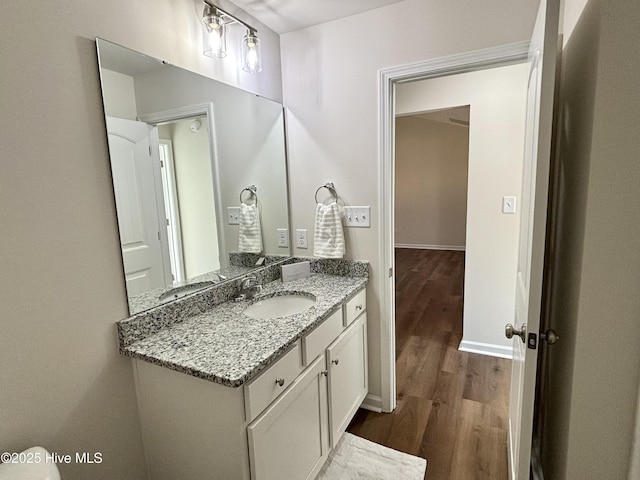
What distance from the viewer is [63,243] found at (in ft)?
3.53

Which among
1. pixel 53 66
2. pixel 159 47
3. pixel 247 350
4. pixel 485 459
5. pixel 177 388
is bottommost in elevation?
pixel 485 459

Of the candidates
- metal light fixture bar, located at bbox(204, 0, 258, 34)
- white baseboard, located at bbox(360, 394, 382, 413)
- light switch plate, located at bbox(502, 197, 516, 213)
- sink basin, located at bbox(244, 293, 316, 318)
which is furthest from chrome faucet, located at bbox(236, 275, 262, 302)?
light switch plate, located at bbox(502, 197, 516, 213)

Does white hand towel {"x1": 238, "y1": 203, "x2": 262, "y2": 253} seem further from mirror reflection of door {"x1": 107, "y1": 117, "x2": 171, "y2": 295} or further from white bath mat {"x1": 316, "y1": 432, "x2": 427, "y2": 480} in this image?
white bath mat {"x1": 316, "y1": 432, "x2": 427, "y2": 480}

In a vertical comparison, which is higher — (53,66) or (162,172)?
(53,66)

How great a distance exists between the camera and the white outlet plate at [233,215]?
1.84 m

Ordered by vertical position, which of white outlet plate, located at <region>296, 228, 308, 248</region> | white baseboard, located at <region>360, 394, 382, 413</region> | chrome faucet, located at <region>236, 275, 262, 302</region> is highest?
white outlet plate, located at <region>296, 228, 308, 248</region>

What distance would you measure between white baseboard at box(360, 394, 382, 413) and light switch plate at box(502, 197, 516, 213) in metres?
1.61

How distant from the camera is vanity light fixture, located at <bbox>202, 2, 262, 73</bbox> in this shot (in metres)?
1.45

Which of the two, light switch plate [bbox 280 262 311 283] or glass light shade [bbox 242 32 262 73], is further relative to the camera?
light switch plate [bbox 280 262 311 283]

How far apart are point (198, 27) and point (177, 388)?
1.47m

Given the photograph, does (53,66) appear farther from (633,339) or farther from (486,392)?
(486,392)

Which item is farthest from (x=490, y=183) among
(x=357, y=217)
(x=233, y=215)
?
(x=233, y=215)

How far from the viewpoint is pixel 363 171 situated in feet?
6.27

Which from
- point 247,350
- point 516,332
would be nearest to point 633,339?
point 516,332
